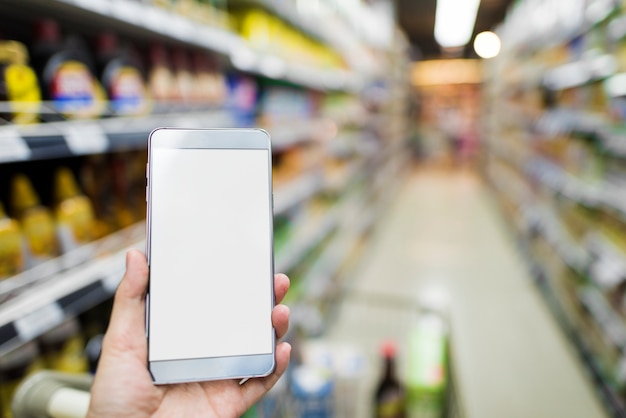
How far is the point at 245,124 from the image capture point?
2129 mm

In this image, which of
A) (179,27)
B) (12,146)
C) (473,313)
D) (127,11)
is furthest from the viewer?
(473,313)

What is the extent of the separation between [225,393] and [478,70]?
1525 centimetres

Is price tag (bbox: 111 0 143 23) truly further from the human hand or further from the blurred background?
the human hand

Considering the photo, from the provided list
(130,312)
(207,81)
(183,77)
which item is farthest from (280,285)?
(207,81)

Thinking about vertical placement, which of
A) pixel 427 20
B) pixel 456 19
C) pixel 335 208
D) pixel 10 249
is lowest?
pixel 335 208

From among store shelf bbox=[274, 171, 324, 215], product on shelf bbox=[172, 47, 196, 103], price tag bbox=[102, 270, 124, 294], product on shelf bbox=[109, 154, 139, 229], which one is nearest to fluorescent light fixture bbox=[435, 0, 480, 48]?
store shelf bbox=[274, 171, 324, 215]

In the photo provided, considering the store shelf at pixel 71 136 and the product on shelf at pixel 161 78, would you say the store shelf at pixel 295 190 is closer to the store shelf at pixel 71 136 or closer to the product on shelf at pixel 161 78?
the product on shelf at pixel 161 78

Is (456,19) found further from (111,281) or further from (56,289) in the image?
(56,289)

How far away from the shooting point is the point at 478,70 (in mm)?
14414

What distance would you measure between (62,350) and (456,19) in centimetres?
927

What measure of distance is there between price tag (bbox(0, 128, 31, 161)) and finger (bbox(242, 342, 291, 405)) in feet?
1.93

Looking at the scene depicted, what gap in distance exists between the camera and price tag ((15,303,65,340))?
86 centimetres

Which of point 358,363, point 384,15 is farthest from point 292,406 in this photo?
point 384,15

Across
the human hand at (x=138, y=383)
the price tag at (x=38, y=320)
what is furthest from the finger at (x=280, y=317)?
the price tag at (x=38, y=320)
